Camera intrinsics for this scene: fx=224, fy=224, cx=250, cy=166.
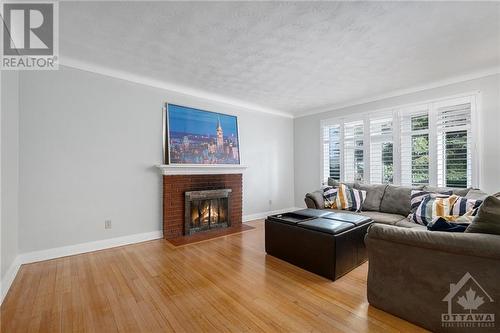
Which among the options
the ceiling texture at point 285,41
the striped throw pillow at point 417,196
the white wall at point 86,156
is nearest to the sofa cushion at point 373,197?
the striped throw pillow at point 417,196

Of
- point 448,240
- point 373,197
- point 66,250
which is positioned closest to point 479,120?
point 373,197

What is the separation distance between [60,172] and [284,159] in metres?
4.51

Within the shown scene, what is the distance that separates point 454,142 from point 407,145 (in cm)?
65

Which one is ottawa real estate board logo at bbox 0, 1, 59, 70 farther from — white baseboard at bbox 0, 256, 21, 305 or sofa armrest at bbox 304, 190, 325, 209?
sofa armrest at bbox 304, 190, 325, 209

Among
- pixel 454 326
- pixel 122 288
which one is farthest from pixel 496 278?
pixel 122 288

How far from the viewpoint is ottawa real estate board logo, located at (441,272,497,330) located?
56.7 inches

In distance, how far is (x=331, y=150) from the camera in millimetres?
5305

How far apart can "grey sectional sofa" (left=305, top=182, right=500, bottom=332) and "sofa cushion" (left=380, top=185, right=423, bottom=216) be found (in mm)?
2096

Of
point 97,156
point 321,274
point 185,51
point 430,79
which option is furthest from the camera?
point 430,79

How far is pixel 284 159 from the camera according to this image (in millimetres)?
5906

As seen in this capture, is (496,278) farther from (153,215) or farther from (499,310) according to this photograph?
(153,215)

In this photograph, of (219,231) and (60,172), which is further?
(219,231)

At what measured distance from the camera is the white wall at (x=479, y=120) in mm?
3258

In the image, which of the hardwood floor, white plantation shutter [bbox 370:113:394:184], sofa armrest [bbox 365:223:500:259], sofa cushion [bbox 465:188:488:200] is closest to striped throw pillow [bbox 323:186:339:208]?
white plantation shutter [bbox 370:113:394:184]
